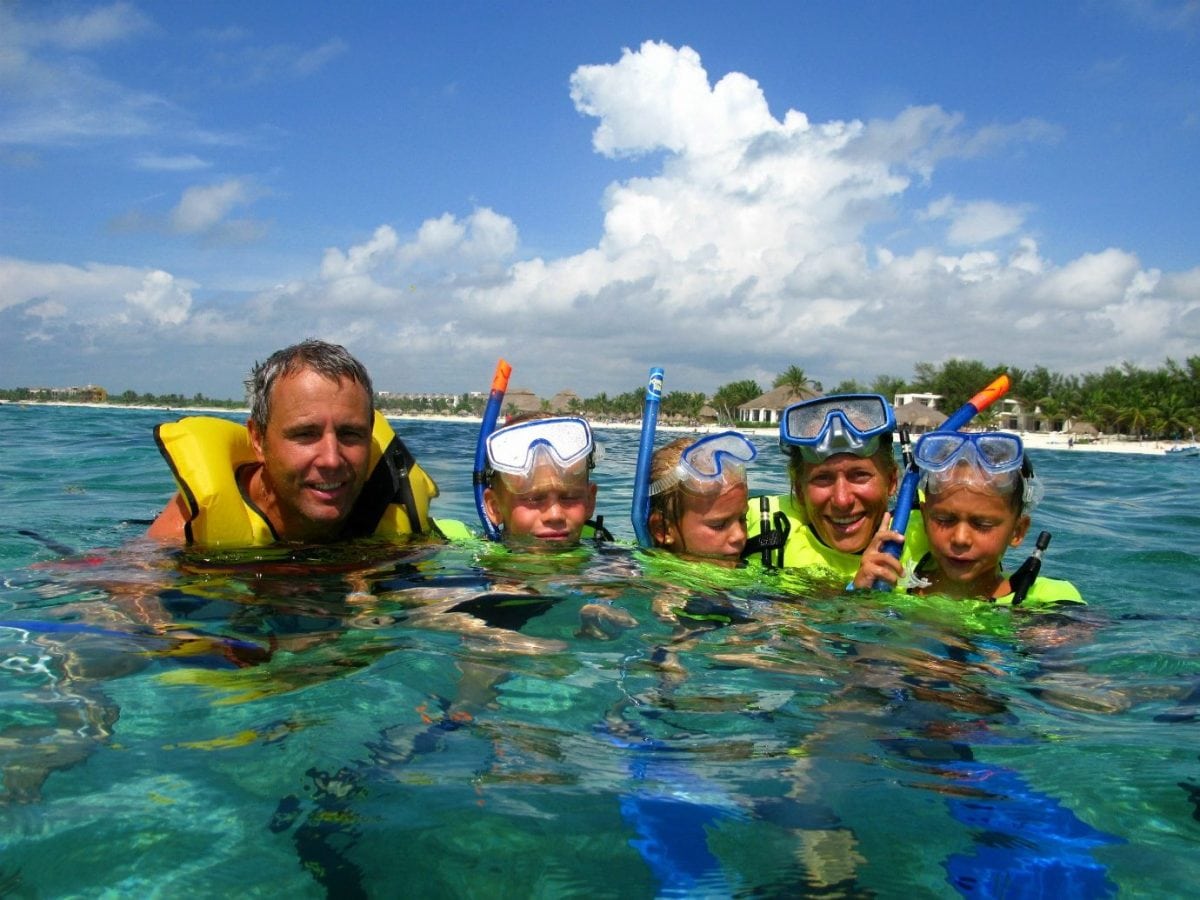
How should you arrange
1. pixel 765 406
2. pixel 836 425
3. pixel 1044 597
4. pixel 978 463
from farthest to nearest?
pixel 765 406
pixel 836 425
pixel 1044 597
pixel 978 463

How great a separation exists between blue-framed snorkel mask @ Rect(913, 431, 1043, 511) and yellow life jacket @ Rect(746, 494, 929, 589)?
0.39 m

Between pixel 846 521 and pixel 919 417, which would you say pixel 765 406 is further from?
pixel 846 521

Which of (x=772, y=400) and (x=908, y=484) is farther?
(x=772, y=400)

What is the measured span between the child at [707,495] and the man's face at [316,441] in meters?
1.61

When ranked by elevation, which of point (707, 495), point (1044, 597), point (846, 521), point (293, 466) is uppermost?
point (293, 466)

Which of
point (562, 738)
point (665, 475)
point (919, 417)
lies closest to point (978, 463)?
point (665, 475)

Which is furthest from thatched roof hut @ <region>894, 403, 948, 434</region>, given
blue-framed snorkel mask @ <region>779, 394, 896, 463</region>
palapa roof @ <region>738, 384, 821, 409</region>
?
blue-framed snorkel mask @ <region>779, 394, 896, 463</region>

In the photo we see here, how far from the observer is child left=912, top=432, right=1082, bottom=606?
4.03 m

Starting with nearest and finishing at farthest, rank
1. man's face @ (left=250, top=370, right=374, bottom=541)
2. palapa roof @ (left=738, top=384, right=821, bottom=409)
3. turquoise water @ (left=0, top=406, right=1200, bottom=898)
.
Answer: turquoise water @ (left=0, top=406, right=1200, bottom=898)
man's face @ (left=250, top=370, right=374, bottom=541)
palapa roof @ (left=738, top=384, right=821, bottom=409)

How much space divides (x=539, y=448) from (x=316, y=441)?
3.82 feet

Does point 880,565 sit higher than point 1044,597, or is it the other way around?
point 880,565

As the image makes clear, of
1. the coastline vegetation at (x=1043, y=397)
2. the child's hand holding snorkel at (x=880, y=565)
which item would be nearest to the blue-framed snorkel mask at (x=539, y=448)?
the child's hand holding snorkel at (x=880, y=565)

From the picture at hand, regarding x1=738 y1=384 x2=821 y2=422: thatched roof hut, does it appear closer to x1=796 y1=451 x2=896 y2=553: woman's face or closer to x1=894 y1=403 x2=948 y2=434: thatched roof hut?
x1=894 y1=403 x2=948 y2=434: thatched roof hut

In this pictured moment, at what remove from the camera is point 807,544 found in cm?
483
